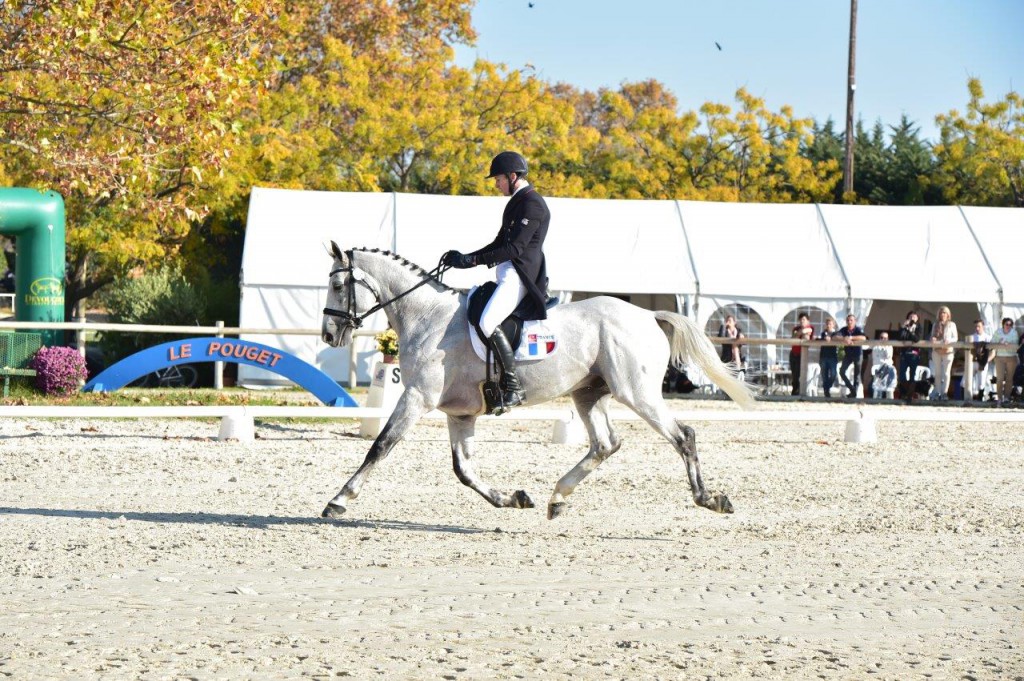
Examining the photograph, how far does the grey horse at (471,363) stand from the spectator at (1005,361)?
59.2 feet

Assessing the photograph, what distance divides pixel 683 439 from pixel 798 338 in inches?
738

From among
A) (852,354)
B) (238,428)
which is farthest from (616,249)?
(238,428)

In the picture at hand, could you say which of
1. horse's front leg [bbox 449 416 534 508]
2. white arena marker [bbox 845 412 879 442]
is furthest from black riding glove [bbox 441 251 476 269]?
white arena marker [bbox 845 412 879 442]

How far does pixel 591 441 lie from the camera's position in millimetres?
9414

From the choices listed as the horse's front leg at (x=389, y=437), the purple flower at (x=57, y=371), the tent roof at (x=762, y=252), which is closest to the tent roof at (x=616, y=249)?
the tent roof at (x=762, y=252)

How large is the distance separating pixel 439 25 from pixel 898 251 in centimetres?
2274

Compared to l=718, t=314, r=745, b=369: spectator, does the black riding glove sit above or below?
above

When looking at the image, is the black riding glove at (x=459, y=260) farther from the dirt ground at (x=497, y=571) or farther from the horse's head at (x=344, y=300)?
the dirt ground at (x=497, y=571)

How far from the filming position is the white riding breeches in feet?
29.5

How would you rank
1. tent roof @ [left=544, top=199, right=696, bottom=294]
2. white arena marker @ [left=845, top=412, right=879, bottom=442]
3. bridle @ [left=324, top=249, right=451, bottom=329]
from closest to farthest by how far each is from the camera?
bridle @ [left=324, top=249, right=451, bottom=329]
white arena marker @ [left=845, top=412, right=879, bottom=442]
tent roof @ [left=544, top=199, right=696, bottom=294]

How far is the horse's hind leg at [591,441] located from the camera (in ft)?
30.2

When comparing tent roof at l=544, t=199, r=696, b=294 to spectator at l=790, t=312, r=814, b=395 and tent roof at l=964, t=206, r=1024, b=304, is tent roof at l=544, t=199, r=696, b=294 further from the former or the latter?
tent roof at l=964, t=206, r=1024, b=304

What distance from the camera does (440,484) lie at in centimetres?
1133

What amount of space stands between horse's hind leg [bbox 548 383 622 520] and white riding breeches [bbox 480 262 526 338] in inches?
37.9
